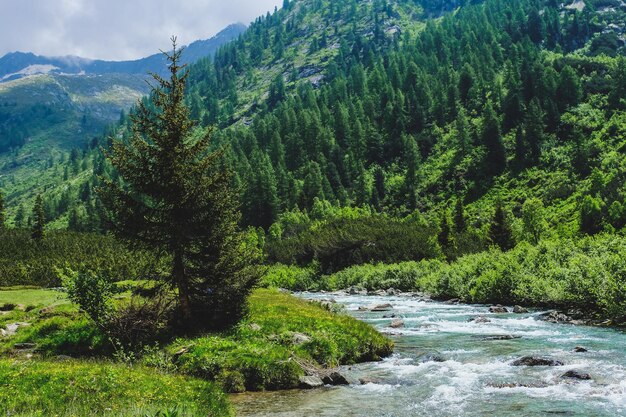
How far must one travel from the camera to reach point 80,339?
76.1 feet

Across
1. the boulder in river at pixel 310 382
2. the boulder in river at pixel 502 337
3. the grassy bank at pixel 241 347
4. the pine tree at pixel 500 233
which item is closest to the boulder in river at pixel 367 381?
the boulder in river at pixel 310 382

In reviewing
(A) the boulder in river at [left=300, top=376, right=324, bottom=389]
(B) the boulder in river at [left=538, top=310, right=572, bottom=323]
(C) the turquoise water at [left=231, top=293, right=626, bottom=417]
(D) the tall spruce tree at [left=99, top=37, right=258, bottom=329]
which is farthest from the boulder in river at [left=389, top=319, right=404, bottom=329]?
(A) the boulder in river at [left=300, top=376, right=324, bottom=389]

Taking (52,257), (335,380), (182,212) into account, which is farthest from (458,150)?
(335,380)

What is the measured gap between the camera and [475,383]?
19.3 meters

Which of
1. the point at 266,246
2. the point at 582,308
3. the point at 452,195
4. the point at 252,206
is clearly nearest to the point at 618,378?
the point at 582,308

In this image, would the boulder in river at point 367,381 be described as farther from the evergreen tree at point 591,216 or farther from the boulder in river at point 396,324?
the evergreen tree at point 591,216

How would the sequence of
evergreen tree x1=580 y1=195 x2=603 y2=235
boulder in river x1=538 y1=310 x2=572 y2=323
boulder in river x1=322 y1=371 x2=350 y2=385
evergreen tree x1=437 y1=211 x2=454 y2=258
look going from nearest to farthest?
boulder in river x1=322 y1=371 x2=350 y2=385, boulder in river x1=538 y1=310 x2=572 y2=323, evergreen tree x1=580 y1=195 x2=603 y2=235, evergreen tree x1=437 y1=211 x2=454 y2=258

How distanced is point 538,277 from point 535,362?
2554 cm

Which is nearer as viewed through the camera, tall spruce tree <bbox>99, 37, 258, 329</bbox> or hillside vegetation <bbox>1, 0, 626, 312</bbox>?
tall spruce tree <bbox>99, 37, 258, 329</bbox>

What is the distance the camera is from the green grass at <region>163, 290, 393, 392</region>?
768 inches

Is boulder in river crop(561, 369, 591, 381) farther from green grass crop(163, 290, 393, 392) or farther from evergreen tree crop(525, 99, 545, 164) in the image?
evergreen tree crop(525, 99, 545, 164)

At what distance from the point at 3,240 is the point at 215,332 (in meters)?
97.3

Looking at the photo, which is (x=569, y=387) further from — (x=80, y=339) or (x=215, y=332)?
(x=80, y=339)

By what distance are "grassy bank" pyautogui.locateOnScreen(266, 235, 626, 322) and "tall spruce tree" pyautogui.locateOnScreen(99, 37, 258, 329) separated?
24.6 m
